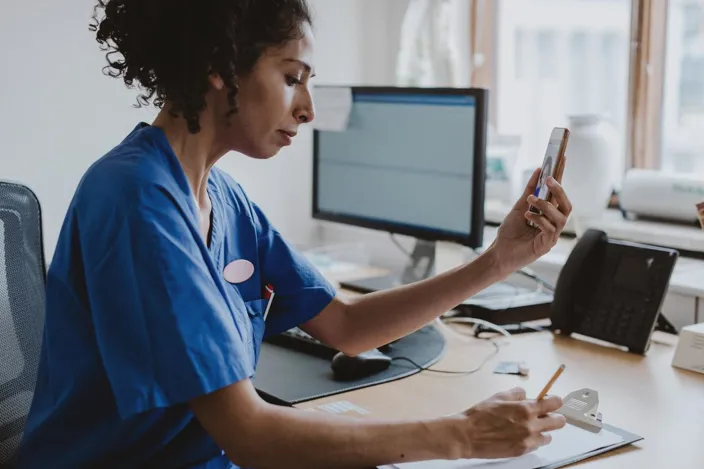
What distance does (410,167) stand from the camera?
1.97 meters

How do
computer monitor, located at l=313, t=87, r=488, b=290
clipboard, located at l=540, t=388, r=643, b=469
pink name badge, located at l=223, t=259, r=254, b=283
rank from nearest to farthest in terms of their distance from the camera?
clipboard, located at l=540, t=388, r=643, b=469 → pink name badge, located at l=223, t=259, r=254, b=283 → computer monitor, located at l=313, t=87, r=488, b=290

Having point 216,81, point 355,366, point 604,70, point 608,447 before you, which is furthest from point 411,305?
point 604,70

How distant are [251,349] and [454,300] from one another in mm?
335

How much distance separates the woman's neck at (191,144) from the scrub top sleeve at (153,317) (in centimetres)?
16

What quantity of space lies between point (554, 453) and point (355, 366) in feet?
1.31

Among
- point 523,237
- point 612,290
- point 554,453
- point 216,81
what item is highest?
point 216,81

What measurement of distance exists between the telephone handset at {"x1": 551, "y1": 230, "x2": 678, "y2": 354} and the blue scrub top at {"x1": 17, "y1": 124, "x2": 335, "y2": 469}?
71cm

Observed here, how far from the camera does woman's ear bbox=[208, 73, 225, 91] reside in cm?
108

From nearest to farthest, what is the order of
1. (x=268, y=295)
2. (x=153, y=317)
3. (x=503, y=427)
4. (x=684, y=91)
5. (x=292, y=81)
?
(x=153, y=317) < (x=503, y=427) < (x=292, y=81) < (x=268, y=295) < (x=684, y=91)

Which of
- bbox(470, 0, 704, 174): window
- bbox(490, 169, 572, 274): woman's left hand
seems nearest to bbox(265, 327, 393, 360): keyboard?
bbox(490, 169, 572, 274): woman's left hand

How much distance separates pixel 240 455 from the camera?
100 cm

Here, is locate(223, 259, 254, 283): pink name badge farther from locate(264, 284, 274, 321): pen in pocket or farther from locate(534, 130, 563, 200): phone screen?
locate(534, 130, 563, 200): phone screen

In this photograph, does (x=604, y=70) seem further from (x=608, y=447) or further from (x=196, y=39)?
(x=196, y=39)

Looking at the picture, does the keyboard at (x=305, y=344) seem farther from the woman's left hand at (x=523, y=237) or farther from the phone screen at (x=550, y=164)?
the phone screen at (x=550, y=164)
